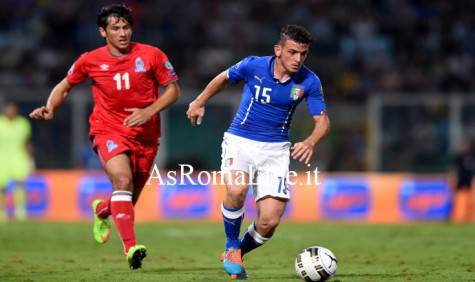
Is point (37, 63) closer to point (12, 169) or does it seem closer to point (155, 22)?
point (155, 22)

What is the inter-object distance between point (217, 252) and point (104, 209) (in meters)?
2.99

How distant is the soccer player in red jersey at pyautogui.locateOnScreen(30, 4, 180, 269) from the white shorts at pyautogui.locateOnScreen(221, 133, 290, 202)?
37.4 inches

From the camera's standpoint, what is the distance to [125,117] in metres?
10.4

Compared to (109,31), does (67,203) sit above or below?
below

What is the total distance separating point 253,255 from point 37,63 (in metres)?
13.0

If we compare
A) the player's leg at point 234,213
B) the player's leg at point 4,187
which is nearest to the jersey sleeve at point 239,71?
the player's leg at point 234,213

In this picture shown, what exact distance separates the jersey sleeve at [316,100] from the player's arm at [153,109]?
55.7 inches

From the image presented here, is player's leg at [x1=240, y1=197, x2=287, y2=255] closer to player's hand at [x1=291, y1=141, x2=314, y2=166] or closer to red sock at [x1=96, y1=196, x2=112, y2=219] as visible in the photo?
player's hand at [x1=291, y1=141, x2=314, y2=166]

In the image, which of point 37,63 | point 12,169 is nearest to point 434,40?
point 37,63

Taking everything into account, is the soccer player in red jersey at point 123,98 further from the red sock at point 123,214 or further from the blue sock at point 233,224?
the blue sock at point 233,224

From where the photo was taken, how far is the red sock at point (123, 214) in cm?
980

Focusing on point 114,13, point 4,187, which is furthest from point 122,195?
point 4,187

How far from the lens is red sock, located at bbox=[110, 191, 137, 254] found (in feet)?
32.2

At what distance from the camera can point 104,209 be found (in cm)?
1098
